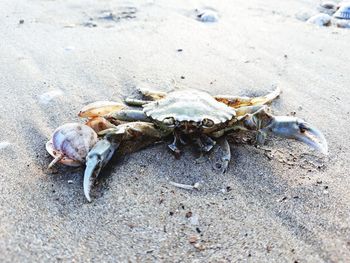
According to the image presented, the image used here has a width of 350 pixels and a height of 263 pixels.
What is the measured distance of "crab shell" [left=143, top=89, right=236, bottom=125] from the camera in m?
2.27

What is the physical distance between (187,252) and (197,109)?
2.55 ft

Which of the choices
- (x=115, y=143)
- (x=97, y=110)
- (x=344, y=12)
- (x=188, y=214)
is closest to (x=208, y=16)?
(x=344, y=12)

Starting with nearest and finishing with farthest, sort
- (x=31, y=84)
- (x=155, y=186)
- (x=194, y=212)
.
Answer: (x=194, y=212), (x=155, y=186), (x=31, y=84)

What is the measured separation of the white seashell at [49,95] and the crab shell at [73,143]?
701 mm

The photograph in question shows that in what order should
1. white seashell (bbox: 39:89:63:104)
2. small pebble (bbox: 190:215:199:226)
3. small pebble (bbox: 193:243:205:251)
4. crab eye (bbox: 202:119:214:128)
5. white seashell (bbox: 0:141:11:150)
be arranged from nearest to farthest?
small pebble (bbox: 193:243:205:251)
small pebble (bbox: 190:215:199:226)
crab eye (bbox: 202:119:214:128)
white seashell (bbox: 0:141:11:150)
white seashell (bbox: 39:89:63:104)

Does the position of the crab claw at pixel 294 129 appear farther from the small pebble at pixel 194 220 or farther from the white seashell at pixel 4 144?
the white seashell at pixel 4 144

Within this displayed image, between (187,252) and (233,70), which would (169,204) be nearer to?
(187,252)

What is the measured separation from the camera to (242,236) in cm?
193

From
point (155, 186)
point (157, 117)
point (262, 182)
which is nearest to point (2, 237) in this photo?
point (155, 186)

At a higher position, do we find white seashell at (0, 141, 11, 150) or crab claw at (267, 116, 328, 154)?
crab claw at (267, 116, 328, 154)

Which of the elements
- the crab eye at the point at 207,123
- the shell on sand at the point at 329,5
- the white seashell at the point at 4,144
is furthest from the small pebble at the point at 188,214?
the shell on sand at the point at 329,5

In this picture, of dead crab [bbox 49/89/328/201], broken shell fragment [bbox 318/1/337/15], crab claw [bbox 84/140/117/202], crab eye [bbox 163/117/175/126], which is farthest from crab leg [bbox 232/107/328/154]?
broken shell fragment [bbox 318/1/337/15]

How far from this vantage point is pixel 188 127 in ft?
7.50

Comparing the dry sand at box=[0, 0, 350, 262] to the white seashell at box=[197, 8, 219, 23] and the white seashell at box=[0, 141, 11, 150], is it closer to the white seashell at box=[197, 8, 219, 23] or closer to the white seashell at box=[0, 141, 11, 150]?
the white seashell at box=[0, 141, 11, 150]
